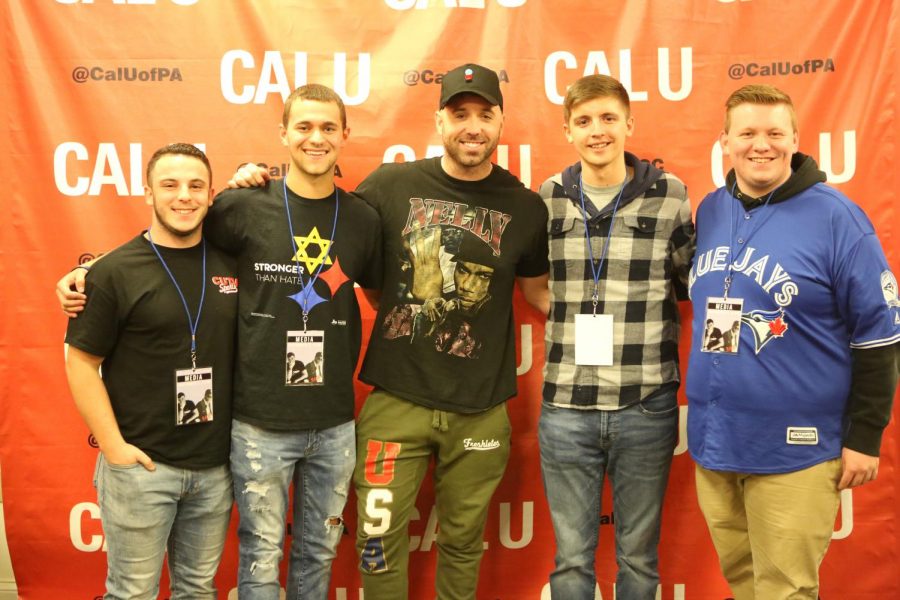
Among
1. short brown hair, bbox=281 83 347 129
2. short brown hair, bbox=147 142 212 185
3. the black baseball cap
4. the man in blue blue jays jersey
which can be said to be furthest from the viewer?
the black baseball cap

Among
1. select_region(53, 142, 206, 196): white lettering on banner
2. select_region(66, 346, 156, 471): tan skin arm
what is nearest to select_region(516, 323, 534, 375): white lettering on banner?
select_region(66, 346, 156, 471): tan skin arm

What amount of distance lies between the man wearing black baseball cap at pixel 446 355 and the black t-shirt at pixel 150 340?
1.40 feet

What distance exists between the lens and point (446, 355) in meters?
2.19

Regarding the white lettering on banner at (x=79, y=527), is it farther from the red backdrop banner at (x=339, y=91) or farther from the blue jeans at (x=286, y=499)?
the blue jeans at (x=286, y=499)

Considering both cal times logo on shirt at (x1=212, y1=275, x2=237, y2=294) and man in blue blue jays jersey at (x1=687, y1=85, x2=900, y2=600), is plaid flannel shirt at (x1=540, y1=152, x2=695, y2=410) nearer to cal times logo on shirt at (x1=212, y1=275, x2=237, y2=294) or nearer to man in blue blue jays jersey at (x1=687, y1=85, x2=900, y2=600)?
man in blue blue jays jersey at (x1=687, y1=85, x2=900, y2=600)

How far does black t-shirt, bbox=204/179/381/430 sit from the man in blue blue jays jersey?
1.08 meters

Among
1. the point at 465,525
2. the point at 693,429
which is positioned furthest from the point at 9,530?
the point at 693,429

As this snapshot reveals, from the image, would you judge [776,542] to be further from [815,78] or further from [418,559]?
[815,78]

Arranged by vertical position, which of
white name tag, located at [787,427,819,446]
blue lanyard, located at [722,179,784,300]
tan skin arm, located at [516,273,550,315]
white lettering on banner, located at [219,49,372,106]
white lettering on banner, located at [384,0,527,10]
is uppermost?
white lettering on banner, located at [384,0,527,10]

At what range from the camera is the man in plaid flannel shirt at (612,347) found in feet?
7.00

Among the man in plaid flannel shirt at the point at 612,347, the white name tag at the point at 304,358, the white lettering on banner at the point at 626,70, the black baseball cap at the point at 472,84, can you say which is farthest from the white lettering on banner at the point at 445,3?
the white name tag at the point at 304,358

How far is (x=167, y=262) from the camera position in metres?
1.94

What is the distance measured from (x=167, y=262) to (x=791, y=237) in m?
1.75

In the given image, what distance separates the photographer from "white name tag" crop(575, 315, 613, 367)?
2137 mm
